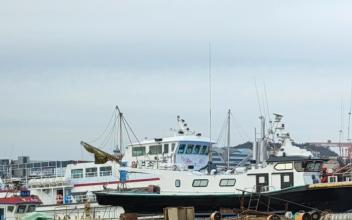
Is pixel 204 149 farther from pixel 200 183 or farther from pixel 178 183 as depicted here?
pixel 200 183

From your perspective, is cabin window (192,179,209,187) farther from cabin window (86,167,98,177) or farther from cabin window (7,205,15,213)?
cabin window (7,205,15,213)

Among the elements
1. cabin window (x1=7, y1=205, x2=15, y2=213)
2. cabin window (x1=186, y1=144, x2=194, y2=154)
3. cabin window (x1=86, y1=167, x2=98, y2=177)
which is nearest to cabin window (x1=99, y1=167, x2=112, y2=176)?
cabin window (x1=86, y1=167, x2=98, y2=177)

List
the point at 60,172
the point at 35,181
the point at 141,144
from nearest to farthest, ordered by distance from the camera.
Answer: the point at 141,144
the point at 35,181
the point at 60,172

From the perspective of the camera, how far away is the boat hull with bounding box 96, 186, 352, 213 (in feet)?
142

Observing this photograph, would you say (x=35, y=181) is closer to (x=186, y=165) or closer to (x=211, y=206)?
(x=186, y=165)

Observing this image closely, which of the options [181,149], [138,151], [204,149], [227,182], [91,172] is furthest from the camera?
[91,172]

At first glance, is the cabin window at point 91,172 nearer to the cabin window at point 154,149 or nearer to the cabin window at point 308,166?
the cabin window at point 154,149

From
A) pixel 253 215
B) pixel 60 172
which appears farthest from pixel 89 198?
pixel 253 215

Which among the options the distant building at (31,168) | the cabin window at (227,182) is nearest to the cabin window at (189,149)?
the cabin window at (227,182)

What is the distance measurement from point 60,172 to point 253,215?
31435mm

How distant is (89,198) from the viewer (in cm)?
5394

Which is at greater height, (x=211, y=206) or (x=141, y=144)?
(x=141, y=144)

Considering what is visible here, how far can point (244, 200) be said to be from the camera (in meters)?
44.6

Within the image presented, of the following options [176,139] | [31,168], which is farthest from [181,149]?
[31,168]
